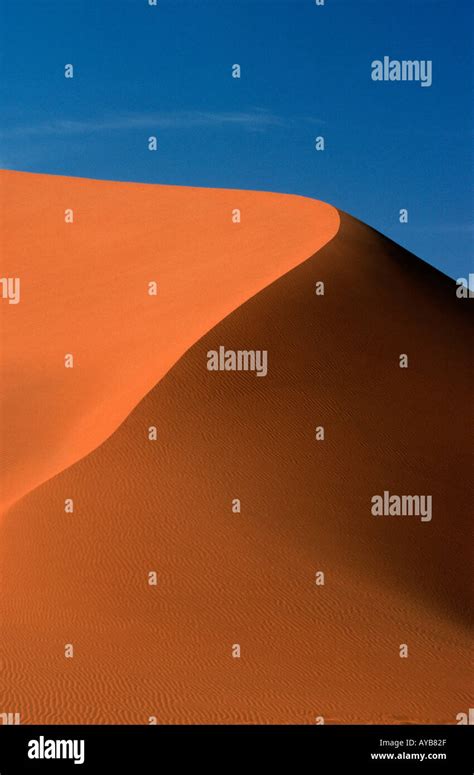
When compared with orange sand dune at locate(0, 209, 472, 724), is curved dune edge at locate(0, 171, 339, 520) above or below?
above

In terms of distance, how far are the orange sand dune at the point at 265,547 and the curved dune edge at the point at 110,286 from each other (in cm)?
191

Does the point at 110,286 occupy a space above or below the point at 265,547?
above

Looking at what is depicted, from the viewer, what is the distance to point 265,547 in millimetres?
19922

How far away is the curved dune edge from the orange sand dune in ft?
6.28

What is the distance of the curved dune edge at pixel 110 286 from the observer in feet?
84.2

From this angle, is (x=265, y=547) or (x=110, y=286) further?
(x=110, y=286)

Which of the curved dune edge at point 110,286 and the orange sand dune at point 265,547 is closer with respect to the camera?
the orange sand dune at point 265,547

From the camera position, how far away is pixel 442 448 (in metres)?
24.6

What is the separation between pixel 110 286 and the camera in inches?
1383

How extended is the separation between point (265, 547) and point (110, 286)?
17478mm

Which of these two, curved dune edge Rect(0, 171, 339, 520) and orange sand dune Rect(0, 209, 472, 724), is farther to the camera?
curved dune edge Rect(0, 171, 339, 520)

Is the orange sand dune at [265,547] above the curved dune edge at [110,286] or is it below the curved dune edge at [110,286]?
below

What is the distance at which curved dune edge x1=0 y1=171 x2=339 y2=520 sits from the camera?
84.2ft
